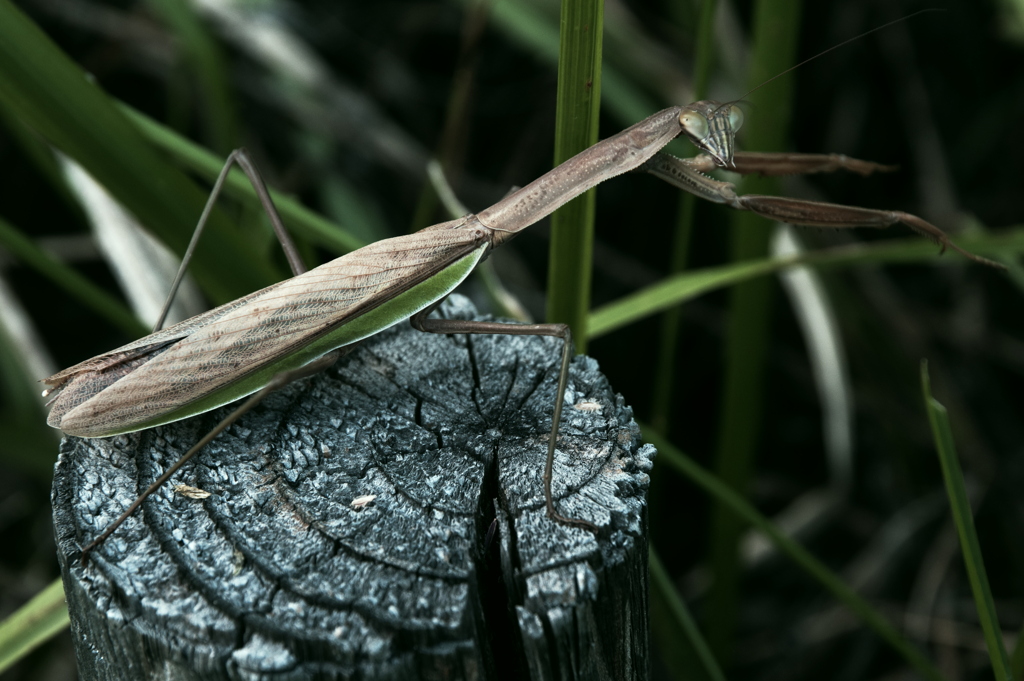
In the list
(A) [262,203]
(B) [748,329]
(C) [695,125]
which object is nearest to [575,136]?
(C) [695,125]

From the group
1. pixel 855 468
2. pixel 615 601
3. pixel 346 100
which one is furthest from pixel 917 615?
pixel 346 100

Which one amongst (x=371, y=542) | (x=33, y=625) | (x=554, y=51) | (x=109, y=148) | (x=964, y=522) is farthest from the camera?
(x=554, y=51)

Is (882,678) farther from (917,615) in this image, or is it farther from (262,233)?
(262,233)

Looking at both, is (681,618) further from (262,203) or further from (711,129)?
(262,203)

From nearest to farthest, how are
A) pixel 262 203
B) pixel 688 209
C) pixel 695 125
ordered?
pixel 695 125, pixel 262 203, pixel 688 209

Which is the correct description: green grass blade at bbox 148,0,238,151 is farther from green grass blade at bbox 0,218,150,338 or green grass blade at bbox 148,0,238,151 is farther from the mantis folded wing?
the mantis folded wing

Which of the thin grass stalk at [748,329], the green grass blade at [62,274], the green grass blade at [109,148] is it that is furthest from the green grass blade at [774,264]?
the green grass blade at [62,274]
